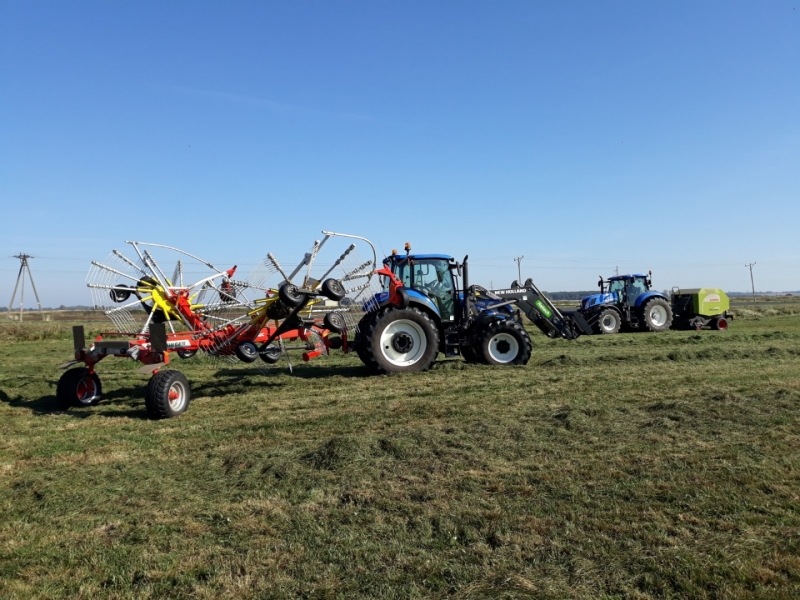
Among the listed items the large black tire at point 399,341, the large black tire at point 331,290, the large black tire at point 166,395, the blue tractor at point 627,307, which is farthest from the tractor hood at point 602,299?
the large black tire at point 166,395

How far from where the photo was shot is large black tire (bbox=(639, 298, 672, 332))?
68.5 ft

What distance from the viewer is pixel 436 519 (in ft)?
12.7

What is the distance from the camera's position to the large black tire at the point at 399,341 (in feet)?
34.2

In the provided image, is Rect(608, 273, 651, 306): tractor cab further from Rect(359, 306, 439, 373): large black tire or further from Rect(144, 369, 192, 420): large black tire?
Rect(144, 369, 192, 420): large black tire

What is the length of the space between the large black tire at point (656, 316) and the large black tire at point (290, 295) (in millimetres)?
15587

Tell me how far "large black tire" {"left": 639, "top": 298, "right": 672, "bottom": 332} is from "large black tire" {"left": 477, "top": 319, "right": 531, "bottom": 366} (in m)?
11.1

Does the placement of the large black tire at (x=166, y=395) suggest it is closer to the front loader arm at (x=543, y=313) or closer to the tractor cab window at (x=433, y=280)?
the tractor cab window at (x=433, y=280)

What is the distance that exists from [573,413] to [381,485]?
2.86 meters

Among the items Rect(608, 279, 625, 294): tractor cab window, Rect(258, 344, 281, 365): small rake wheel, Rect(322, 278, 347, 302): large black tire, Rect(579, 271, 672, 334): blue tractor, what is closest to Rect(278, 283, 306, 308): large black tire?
Rect(322, 278, 347, 302): large black tire

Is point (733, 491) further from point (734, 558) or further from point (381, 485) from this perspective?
point (381, 485)

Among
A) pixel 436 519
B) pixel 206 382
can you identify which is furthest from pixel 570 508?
pixel 206 382

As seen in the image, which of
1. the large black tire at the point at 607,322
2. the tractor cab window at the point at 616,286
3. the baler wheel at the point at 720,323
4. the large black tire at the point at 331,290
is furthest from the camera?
the baler wheel at the point at 720,323

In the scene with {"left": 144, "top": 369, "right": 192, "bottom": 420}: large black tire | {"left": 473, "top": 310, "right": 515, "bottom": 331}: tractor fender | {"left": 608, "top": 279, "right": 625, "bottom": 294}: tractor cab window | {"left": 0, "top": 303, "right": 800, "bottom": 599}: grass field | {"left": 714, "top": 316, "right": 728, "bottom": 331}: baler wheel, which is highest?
{"left": 608, "top": 279, "right": 625, "bottom": 294}: tractor cab window

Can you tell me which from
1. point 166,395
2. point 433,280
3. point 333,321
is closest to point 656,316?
point 433,280
